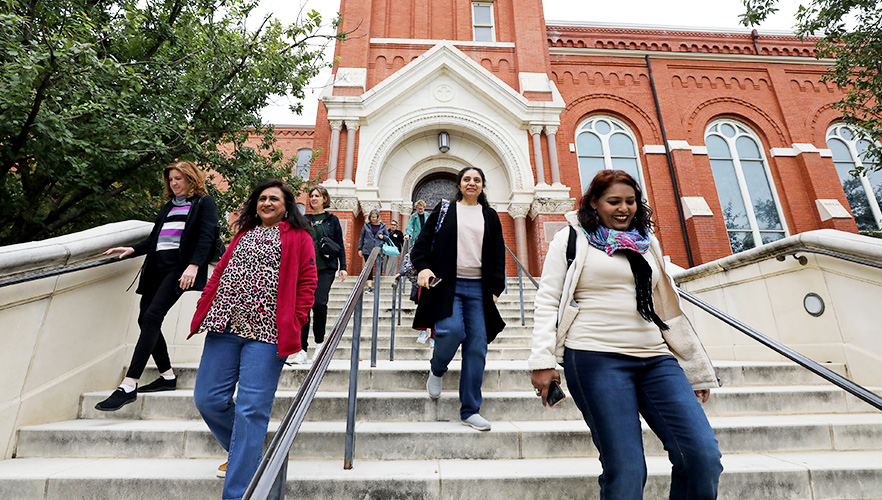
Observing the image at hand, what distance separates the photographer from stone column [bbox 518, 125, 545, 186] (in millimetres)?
10422

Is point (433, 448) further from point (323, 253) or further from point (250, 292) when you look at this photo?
point (323, 253)

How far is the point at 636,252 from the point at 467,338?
1.45m

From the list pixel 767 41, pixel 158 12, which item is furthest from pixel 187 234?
pixel 767 41

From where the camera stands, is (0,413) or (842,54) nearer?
(0,413)

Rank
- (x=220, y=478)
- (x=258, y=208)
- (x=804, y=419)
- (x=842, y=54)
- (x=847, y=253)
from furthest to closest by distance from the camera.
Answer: (x=842, y=54), (x=847, y=253), (x=804, y=419), (x=258, y=208), (x=220, y=478)

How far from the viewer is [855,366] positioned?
3.88m

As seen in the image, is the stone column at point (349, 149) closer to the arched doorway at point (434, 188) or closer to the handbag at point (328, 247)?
the arched doorway at point (434, 188)

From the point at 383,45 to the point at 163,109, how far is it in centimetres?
810

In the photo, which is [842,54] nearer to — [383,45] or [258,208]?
[258,208]

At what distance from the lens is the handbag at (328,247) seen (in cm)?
426

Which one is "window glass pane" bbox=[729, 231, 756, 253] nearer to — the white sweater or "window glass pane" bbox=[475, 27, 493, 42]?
"window glass pane" bbox=[475, 27, 493, 42]

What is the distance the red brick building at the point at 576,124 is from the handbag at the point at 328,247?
203 inches

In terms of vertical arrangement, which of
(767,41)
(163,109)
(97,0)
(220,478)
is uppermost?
(767,41)

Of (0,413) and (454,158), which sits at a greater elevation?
(454,158)
